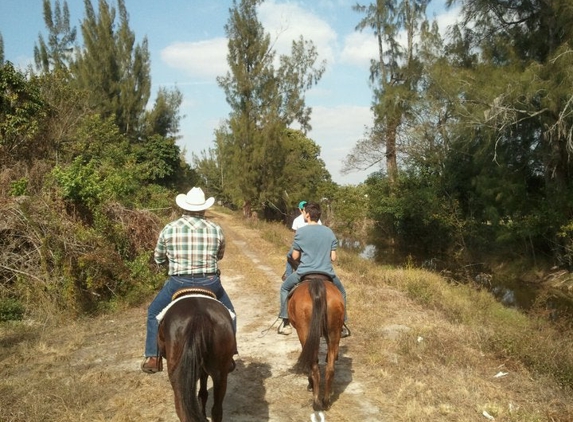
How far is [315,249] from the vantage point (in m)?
5.71

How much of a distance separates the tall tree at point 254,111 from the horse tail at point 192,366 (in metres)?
25.9

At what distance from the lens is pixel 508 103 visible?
14.6 m

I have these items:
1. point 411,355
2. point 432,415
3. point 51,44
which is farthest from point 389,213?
point 51,44

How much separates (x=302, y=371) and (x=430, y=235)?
2114cm

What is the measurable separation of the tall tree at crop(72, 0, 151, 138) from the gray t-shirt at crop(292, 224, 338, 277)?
2655 centimetres

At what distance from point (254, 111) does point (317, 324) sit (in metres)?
27.0

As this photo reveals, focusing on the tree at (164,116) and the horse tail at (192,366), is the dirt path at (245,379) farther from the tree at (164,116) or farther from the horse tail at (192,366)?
the tree at (164,116)

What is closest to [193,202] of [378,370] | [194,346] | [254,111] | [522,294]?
[194,346]

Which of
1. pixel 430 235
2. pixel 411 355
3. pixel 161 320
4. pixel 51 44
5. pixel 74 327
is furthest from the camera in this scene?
pixel 51 44

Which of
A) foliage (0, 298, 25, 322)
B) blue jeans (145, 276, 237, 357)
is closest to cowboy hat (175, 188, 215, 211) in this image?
blue jeans (145, 276, 237, 357)

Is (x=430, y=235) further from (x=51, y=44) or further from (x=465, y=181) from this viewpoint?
(x=51, y=44)

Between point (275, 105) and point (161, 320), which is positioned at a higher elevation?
point (275, 105)

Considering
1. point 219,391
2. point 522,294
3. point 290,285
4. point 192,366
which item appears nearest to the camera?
point 192,366

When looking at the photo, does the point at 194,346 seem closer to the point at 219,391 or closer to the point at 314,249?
the point at 219,391
